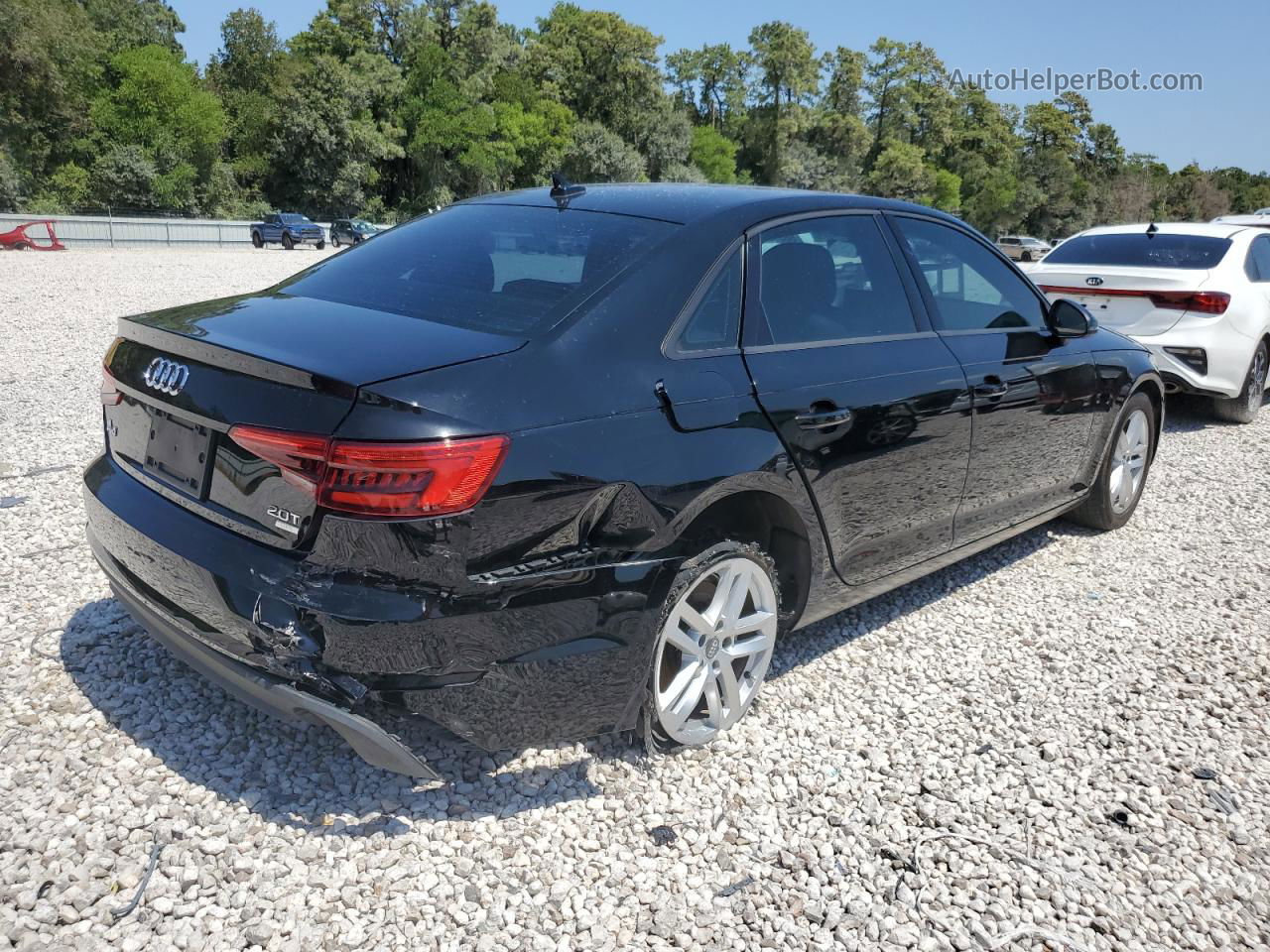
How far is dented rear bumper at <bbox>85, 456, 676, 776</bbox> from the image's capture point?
2.25 m

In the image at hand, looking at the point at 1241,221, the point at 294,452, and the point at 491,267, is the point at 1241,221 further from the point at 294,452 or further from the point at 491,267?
the point at 294,452

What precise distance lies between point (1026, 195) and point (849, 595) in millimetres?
105728

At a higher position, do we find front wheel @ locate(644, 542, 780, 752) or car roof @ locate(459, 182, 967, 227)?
car roof @ locate(459, 182, 967, 227)

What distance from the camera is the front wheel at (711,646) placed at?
9.23 ft

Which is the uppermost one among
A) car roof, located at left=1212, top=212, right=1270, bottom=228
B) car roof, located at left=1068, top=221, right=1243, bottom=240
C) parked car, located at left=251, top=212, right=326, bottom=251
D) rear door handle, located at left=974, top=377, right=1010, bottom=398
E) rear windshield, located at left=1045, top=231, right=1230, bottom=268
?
car roof, located at left=1212, top=212, right=1270, bottom=228

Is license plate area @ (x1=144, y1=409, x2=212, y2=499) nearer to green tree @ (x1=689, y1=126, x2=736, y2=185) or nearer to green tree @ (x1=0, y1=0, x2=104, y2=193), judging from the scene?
green tree @ (x1=0, y1=0, x2=104, y2=193)

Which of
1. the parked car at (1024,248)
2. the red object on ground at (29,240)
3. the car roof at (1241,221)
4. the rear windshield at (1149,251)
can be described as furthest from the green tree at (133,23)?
the rear windshield at (1149,251)

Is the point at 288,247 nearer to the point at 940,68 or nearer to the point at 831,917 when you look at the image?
the point at 831,917

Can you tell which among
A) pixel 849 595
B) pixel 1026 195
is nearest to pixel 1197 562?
pixel 849 595

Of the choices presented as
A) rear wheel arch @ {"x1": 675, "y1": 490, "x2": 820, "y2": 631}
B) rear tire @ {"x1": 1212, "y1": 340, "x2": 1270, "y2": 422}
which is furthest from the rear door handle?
rear tire @ {"x1": 1212, "y1": 340, "x2": 1270, "y2": 422}

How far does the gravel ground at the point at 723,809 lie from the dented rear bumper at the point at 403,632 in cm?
37

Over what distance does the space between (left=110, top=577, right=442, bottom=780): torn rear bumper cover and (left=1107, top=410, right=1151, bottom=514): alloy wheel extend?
416 centimetres

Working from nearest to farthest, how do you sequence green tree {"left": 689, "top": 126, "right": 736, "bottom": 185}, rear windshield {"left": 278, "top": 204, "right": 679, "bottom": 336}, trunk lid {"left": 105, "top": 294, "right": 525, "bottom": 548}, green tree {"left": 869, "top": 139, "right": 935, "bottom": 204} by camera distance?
trunk lid {"left": 105, "top": 294, "right": 525, "bottom": 548}
rear windshield {"left": 278, "top": 204, "right": 679, "bottom": 336}
green tree {"left": 689, "top": 126, "right": 736, "bottom": 185}
green tree {"left": 869, "top": 139, "right": 935, "bottom": 204}

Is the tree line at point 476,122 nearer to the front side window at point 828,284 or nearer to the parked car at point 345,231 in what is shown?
the parked car at point 345,231
